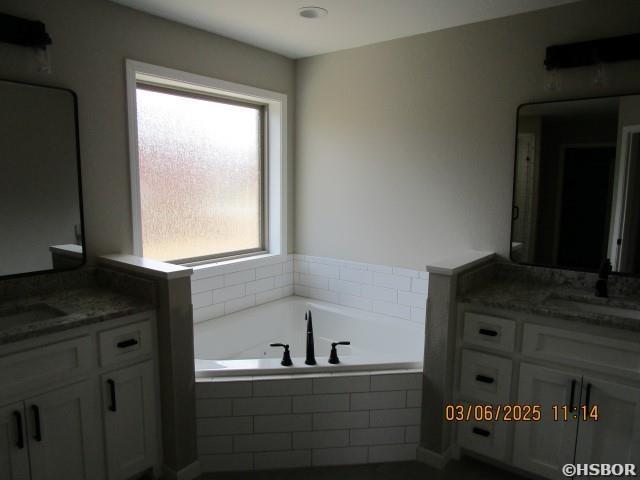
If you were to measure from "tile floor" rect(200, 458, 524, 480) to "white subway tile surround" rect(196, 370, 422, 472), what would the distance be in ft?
0.11

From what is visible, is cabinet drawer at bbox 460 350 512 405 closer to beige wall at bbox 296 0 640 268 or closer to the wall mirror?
beige wall at bbox 296 0 640 268

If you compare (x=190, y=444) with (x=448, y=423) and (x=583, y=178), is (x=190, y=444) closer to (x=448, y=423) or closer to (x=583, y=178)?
(x=448, y=423)

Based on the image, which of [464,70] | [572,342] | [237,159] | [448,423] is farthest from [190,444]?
[464,70]

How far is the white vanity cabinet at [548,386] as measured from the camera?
1.91 m

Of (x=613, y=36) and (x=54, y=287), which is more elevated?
(x=613, y=36)

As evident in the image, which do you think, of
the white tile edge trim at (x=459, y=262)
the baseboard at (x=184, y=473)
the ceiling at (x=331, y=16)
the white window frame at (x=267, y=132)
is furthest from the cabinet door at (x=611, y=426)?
the white window frame at (x=267, y=132)

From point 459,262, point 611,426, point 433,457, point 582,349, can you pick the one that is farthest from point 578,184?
point 433,457

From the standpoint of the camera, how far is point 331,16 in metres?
2.60

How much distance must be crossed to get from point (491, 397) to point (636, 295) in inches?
35.6

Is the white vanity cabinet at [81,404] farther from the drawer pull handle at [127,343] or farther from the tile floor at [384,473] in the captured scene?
the tile floor at [384,473]

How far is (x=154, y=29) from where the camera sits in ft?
8.58

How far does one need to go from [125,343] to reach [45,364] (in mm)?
315

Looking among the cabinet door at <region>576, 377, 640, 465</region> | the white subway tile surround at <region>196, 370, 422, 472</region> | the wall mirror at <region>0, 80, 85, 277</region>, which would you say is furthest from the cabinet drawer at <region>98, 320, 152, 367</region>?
the cabinet door at <region>576, 377, 640, 465</region>

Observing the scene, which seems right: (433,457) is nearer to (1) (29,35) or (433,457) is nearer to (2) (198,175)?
(2) (198,175)
